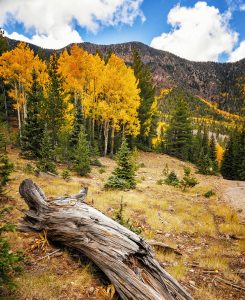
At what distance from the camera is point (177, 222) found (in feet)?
34.7

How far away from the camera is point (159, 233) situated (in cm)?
932

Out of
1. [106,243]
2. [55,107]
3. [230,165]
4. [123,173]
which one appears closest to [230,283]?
[106,243]

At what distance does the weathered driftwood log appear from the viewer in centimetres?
442

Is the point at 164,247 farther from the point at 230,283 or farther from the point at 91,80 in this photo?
the point at 91,80

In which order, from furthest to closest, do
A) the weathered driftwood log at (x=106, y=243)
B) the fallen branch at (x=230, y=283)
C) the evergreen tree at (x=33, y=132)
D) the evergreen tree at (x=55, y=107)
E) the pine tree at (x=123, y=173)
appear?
1. the evergreen tree at (x=33, y=132)
2. the evergreen tree at (x=55, y=107)
3. the pine tree at (x=123, y=173)
4. the fallen branch at (x=230, y=283)
5. the weathered driftwood log at (x=106, y=243)

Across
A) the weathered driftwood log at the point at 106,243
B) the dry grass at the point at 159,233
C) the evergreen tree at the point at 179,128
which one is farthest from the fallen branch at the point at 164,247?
the evergreen tree at the point at 179,128

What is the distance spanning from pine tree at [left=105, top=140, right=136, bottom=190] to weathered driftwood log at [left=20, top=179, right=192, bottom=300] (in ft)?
28.5

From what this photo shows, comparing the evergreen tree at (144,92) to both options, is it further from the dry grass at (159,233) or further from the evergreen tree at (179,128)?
the dry grass at (159,233)

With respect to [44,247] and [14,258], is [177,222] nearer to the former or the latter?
[44,247]

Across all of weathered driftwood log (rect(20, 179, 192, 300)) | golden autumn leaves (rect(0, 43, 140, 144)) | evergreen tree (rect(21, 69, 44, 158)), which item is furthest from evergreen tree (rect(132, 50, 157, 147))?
weathered driftwood log (rect(20, 179, 192, 300))

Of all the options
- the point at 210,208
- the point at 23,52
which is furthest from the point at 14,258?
the point at 23,52

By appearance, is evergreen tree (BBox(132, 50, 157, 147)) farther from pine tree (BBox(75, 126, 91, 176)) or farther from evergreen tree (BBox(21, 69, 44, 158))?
pine tree (BBox(75, 126, 91, 176))

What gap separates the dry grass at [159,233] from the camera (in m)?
4.73

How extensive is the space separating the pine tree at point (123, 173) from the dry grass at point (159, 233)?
2.20ft
